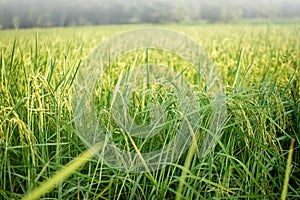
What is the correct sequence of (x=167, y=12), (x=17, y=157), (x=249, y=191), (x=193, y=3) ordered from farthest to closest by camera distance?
1. (x=193, y=3)
2. (x=167, y=12)
3. (x=17, y=157)
4. (x=249, y=191)

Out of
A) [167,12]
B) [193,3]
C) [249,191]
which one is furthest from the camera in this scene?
[193,3]

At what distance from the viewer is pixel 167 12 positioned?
11.5 m

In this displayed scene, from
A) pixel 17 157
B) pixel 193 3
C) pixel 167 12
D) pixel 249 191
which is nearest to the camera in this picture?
pixel 249 191

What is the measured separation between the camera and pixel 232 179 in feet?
3.36

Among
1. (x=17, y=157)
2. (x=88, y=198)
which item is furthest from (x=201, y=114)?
(x=17, y=157)

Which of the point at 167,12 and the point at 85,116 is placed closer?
the point at 85,116

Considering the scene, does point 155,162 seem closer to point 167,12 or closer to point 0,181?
point 0,181

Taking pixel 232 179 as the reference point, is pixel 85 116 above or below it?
above

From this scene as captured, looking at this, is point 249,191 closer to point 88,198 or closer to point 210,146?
point 210,146

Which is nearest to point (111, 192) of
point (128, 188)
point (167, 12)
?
point (128, 188)

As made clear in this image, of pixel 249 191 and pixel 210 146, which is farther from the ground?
pixel 210 146

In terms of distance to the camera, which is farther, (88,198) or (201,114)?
(201,114)

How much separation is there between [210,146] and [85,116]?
0.39 meters

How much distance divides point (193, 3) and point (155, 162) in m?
13.7
